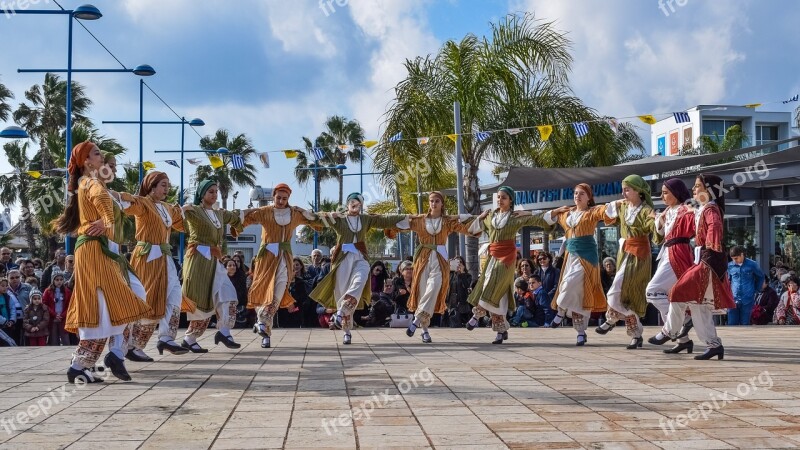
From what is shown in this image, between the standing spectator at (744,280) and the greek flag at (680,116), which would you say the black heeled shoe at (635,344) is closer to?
the standing spectator at (744,280)

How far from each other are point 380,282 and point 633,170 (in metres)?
4.65

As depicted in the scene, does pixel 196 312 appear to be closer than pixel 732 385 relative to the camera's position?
No

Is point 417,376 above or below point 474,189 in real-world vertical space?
below

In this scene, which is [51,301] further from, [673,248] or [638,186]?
[673,248]

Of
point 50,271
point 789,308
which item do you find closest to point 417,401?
point 50,271

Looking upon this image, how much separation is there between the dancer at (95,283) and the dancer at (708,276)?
4.78 m

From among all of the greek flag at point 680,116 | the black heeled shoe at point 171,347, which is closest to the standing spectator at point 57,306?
the black heeled shoe at point 171,347

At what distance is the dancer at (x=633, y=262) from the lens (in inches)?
378

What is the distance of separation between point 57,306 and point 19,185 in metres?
34.3

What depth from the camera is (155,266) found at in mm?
8516

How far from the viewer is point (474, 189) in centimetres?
1912

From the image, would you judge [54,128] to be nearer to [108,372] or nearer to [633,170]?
[633,170]

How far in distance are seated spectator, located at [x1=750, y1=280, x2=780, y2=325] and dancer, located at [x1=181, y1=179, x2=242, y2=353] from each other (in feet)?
31.0

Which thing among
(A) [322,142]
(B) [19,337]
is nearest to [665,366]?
(B) [19,337]
